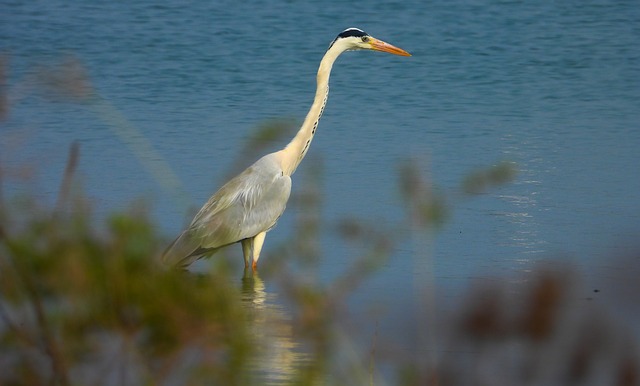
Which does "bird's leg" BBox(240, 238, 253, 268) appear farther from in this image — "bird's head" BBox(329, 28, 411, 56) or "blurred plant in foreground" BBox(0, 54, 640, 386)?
"blurred plant in foreground" BBox(0, 54, 640, 386)

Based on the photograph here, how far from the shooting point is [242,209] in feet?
21.8

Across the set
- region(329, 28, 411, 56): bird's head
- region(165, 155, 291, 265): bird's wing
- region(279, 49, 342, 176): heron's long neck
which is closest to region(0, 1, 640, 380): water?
region(165, 155, 291, 265): bird's wing

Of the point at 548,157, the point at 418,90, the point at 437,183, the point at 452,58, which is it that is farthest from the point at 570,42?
the point at 437,183

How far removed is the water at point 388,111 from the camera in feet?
22.6

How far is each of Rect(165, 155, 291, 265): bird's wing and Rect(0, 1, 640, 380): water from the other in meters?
0.19

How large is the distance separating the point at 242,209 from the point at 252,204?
0.08 metres

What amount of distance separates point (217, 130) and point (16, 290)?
7858mm

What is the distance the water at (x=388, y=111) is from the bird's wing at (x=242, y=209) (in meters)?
0.19

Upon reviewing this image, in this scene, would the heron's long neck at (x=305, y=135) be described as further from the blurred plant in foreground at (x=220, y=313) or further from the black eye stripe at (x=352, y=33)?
the blurred plant in foreground at (x=220, y=313)

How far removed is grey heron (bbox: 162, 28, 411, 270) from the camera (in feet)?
20.7

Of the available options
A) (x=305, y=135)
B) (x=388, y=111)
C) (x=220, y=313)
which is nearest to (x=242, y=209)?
(x=305, y=135)

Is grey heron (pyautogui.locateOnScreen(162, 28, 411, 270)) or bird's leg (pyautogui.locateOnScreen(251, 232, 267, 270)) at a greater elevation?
grey heron (pyautogui.locateOnScreen(162, 28, 411, 270))

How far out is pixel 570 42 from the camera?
43.9 ft

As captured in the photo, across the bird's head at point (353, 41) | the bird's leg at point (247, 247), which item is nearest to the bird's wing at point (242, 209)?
the bird's leg at point (247, 247)
